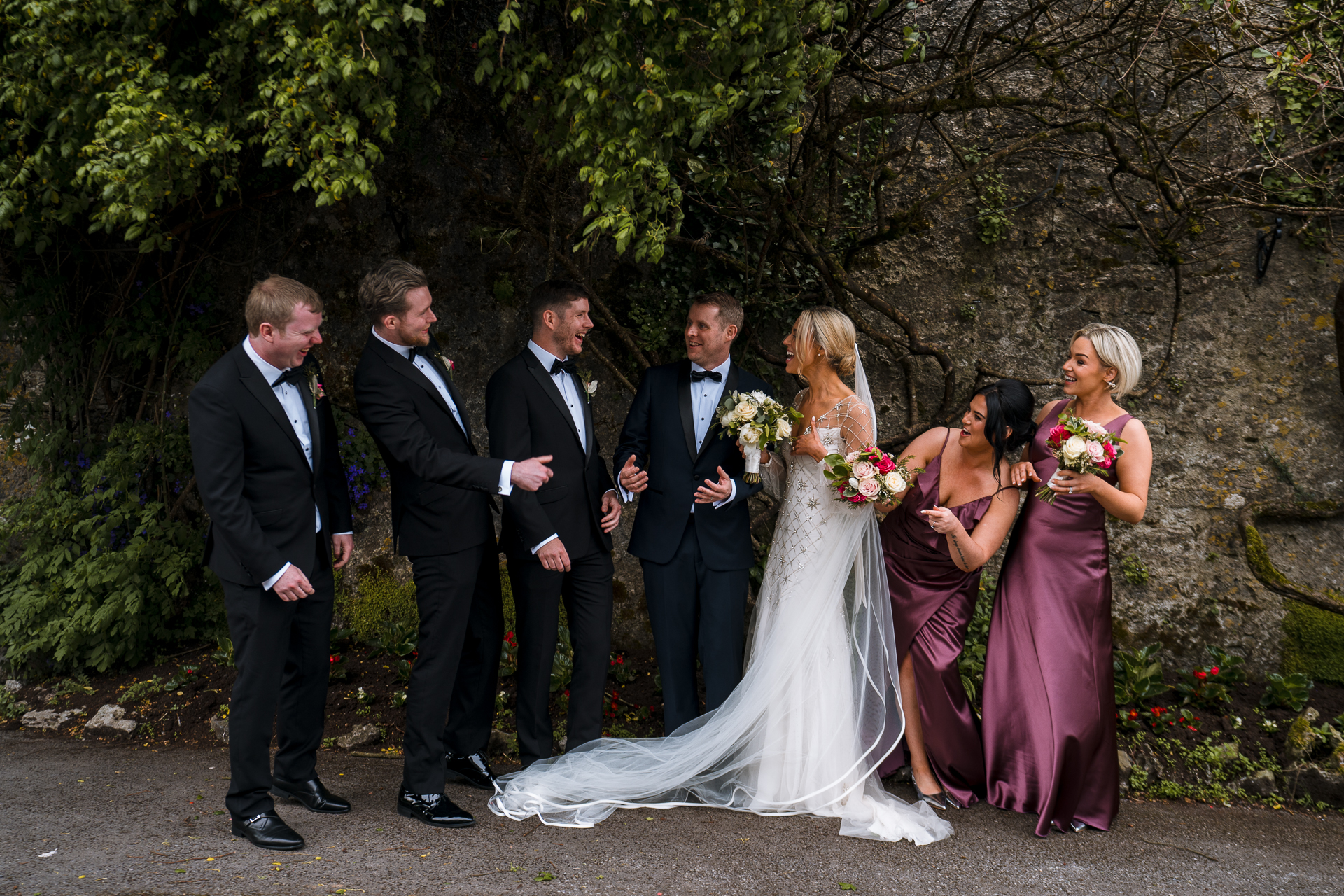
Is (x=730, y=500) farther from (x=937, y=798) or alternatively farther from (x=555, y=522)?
(x=937, y=798)

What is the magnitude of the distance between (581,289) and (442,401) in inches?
33.9

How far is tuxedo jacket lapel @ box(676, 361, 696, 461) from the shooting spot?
4547mm

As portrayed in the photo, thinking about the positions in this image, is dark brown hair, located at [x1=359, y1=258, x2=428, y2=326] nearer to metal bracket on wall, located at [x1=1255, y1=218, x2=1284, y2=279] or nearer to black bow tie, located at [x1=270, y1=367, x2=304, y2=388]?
black bow tie, located at [x1=270, y1=367, x2=304, y2=388]

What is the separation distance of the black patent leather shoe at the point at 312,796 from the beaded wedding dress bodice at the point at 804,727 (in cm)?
69

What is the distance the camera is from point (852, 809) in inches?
162

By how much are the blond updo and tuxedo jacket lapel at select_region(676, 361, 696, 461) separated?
1.90ft

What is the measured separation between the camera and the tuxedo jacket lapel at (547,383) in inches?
169

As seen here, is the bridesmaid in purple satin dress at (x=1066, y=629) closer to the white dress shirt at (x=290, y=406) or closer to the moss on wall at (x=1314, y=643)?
the moss on wall at (x=1314, y=643)

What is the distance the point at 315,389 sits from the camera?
4.02 m

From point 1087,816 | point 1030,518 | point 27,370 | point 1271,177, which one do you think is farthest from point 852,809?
point 27,370

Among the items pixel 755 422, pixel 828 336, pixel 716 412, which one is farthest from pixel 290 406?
pixel 828 336

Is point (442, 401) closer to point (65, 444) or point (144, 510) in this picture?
point (144, 510)

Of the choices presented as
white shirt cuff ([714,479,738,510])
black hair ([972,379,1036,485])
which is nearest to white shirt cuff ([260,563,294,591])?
white shirt cuff ([714,479,738,510])

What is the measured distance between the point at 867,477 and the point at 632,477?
114 centimetres
